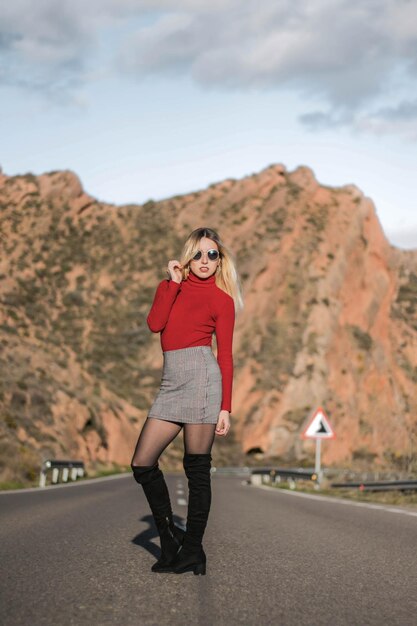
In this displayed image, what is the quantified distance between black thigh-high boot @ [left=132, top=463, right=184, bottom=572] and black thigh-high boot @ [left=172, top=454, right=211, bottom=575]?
7 cm

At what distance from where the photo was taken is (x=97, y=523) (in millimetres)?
8562

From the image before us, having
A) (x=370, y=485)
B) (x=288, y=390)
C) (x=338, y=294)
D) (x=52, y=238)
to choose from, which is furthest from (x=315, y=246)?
(x=370, y=485)

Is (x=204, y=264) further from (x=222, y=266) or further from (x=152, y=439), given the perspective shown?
(x=152, y=439)

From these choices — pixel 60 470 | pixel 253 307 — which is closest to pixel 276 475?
pixel 60 470

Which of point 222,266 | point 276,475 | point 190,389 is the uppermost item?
point 222,266

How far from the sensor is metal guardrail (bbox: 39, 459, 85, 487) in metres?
18.9

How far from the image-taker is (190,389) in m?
4.89

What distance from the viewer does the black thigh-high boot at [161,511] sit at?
16.3ft

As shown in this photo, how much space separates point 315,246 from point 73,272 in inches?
856

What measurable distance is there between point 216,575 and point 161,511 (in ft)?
1.91

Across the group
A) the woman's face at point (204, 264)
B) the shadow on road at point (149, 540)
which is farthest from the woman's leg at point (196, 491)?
the woman's face at point (204, 264)

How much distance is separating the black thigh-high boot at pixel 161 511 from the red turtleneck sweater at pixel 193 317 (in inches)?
26.1

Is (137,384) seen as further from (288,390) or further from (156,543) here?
(156,543)

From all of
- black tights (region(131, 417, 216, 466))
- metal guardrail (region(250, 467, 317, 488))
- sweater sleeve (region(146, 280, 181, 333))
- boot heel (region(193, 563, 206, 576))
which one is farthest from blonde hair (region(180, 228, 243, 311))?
metal guardrail (region(250, 467, 317, 488))
